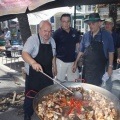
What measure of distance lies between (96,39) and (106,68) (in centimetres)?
84

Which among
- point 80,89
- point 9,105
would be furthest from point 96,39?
point 9,105

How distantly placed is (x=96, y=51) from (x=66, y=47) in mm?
846

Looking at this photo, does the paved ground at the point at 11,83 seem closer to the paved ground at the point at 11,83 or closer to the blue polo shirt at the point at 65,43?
the paved ground at the point at 11,83

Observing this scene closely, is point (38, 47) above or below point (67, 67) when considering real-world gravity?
above

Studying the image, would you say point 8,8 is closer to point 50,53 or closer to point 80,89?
point 50,53

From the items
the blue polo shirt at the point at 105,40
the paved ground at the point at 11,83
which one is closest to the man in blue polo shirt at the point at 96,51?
the blue polo shirt at the point at 105,40

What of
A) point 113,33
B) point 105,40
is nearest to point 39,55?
point 105,40

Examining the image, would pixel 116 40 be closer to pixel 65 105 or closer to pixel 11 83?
pixel 65 105

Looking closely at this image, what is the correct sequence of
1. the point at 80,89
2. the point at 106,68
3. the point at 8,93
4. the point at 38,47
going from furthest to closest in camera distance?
the point at 8,93 → the point at 106,68 → the point at 38,47 → the point at 80,89

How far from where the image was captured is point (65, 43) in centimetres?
457

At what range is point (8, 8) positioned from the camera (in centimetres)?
384

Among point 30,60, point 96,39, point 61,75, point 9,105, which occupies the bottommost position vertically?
point 9,105

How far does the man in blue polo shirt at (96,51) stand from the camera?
13.0 ft

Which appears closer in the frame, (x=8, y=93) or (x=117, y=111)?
(x=117, y=111)
